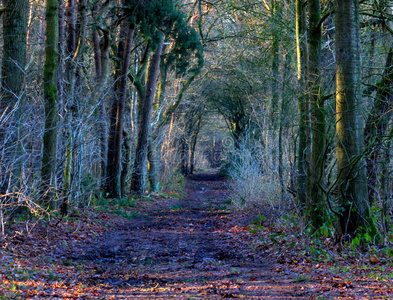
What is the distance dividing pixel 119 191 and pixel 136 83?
4.89 metres

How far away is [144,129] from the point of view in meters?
18.3

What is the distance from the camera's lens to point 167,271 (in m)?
6.49

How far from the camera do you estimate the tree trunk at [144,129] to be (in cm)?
1791

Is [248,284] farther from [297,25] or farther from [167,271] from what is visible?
[297,25]

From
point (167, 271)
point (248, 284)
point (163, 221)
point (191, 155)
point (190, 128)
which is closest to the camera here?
point (248, 284)

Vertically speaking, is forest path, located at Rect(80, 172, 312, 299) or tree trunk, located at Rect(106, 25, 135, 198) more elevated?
tree trunk, located at Rect(106, 25, 135, 198)

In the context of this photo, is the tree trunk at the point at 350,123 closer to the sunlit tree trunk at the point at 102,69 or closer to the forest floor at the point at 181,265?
the forest floor at the point at 181,265

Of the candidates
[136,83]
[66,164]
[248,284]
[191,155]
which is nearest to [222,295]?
[248,284]

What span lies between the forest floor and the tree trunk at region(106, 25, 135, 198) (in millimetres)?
4407

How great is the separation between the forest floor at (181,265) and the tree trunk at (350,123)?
2.08ft

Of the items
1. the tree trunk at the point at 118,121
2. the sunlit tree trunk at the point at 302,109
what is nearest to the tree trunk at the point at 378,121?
the sunlit tree trunk at the point at 302,109

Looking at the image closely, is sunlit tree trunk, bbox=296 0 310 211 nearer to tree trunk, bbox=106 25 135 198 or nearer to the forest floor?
the forest floor

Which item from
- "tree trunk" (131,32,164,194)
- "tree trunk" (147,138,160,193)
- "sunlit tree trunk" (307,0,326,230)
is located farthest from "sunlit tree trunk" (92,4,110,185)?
"sunlit tree trunk" (307,0,326,230)

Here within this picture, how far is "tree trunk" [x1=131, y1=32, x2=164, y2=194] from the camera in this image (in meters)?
17.9
